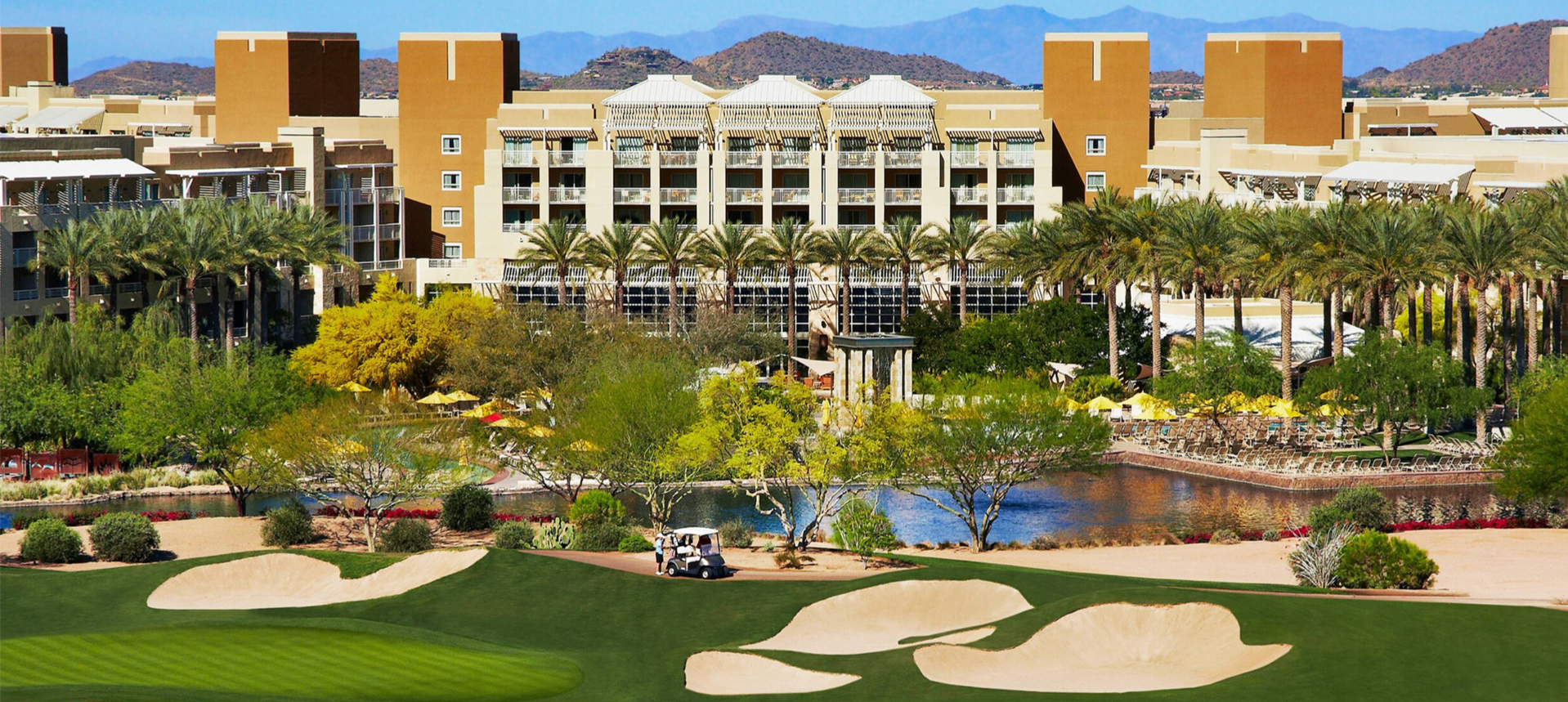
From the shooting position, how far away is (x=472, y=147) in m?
115

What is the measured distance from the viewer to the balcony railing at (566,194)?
106500 millimetres

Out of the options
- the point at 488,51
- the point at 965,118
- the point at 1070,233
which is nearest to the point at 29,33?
the point at 488,51

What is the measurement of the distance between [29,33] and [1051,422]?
492ft

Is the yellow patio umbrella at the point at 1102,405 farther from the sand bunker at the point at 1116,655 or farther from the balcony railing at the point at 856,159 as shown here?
the sand bunker at the point at 1116,655

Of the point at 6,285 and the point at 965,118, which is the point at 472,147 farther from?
the point at 6,285

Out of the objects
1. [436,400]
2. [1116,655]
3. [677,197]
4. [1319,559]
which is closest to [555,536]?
[1319,559]

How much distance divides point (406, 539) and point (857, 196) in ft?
194

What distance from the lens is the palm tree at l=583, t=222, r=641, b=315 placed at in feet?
287

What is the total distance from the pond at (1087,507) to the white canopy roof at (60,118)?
77635mm

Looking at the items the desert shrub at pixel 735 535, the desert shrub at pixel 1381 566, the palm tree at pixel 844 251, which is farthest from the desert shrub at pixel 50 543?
the palm tree at pixel 844 251

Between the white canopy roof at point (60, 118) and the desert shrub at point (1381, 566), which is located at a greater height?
the white canopy roof at point (60, 118)

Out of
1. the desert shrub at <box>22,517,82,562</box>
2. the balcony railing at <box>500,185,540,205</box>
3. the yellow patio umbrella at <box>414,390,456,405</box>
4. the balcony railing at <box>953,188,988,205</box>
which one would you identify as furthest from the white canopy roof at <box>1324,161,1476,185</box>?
the desert shrub at <box>22,517,82,562</box>

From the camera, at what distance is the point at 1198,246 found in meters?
74.7

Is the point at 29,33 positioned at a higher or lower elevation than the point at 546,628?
higher
